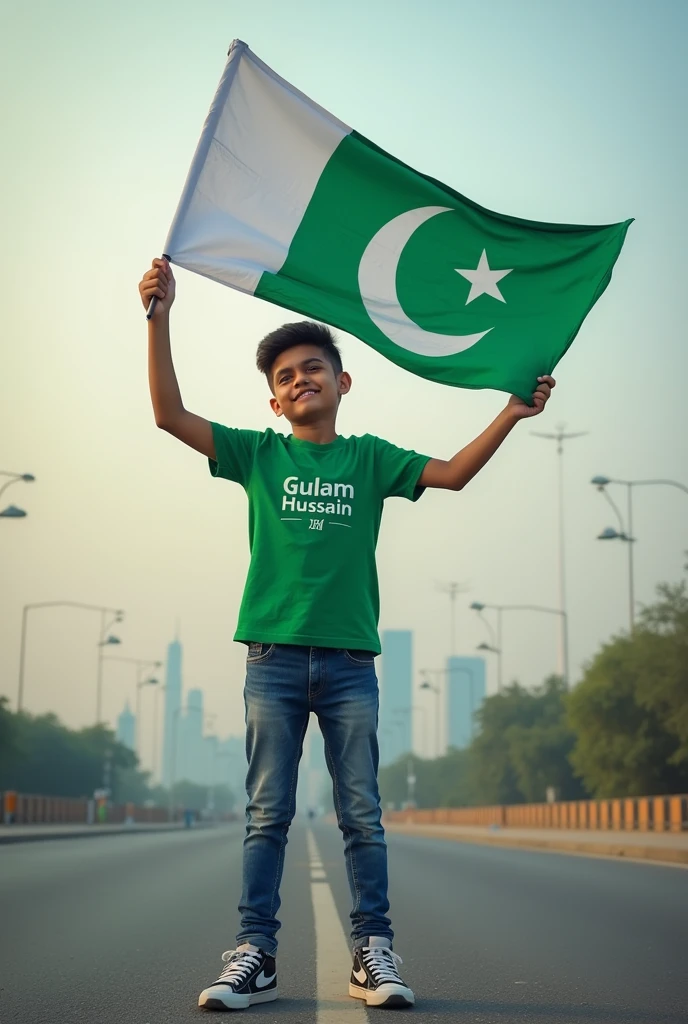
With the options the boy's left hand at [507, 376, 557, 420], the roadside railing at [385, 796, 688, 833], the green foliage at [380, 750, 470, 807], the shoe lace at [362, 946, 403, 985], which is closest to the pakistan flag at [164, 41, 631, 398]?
the boy's left hand at [507, 376, 557, 420]

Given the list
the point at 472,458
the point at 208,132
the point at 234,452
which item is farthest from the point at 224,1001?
the point at 208,132

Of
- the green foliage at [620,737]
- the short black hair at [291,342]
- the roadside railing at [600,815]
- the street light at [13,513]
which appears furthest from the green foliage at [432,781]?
the short black hair at [291,342]

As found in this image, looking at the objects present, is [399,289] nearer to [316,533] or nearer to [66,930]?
[316,533]

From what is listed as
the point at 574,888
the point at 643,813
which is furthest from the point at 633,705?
the point at 574,888

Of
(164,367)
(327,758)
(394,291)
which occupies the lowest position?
(327,758)

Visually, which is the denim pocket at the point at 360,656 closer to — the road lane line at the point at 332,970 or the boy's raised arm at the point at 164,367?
the boy's raised arm at the point at 164,367

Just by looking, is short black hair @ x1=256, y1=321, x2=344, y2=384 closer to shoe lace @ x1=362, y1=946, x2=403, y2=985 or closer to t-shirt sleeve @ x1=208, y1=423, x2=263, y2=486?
t-shirt sleeve @ x1=208, y1=423, x2=263, y2=486

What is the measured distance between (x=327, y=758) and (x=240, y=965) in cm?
78

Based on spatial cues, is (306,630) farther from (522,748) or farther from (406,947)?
(522,748)

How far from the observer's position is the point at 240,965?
480cm

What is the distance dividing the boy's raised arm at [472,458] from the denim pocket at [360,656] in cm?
73

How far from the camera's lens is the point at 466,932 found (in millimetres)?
7641

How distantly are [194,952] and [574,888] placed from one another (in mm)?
5700

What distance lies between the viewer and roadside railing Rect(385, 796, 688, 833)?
1166 inches
